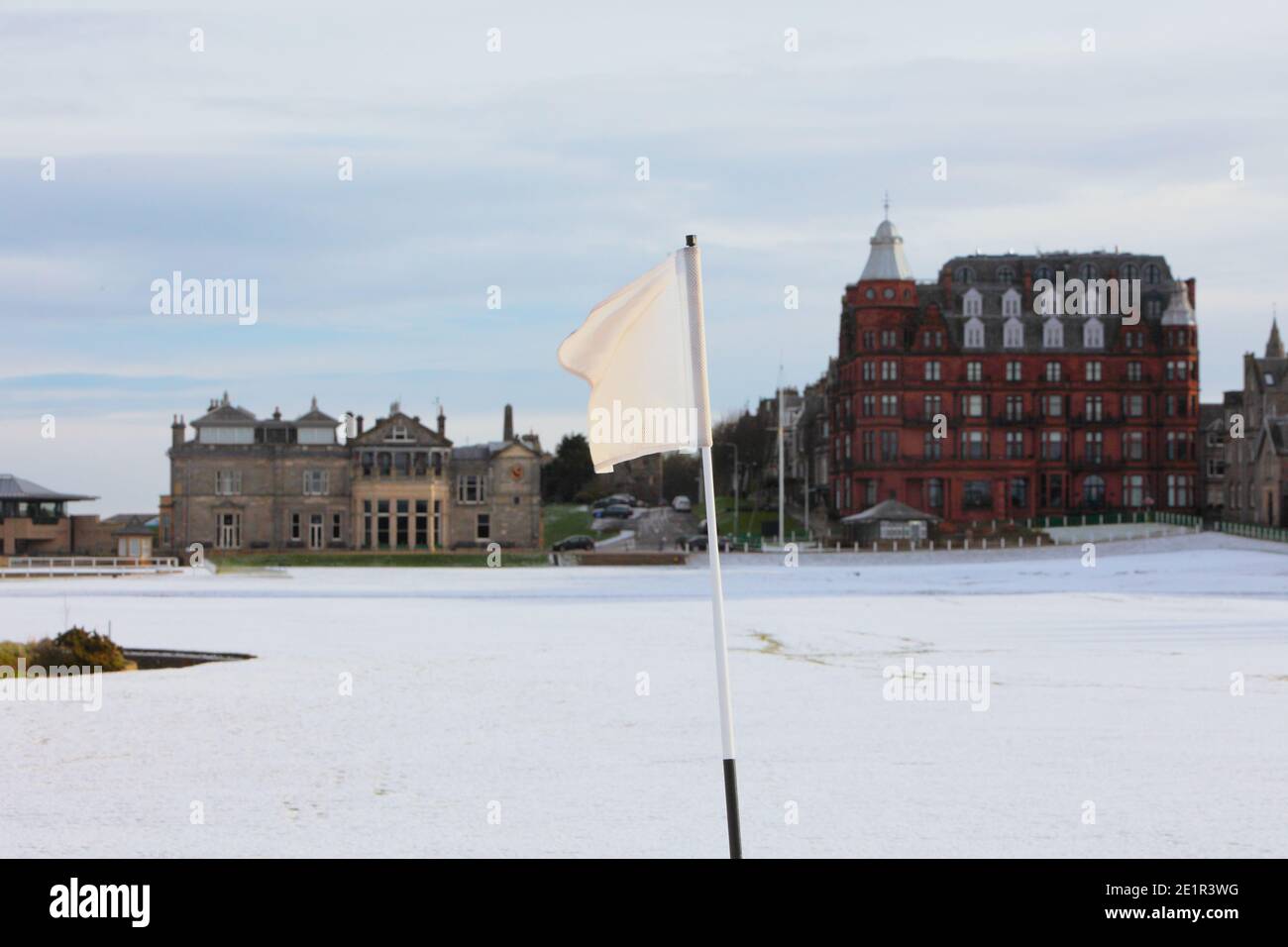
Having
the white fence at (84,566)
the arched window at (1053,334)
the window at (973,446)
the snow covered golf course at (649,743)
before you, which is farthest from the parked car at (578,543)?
the snow covered golf course at (649,743)

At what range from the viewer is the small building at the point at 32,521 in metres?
90.1

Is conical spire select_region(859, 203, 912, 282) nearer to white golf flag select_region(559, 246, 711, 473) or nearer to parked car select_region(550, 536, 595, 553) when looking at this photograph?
parked car select_region(550, 536, 595, 553)

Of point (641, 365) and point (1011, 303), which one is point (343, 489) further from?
point (641, 365)

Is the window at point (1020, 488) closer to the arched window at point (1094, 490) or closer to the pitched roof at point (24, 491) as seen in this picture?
the arched window at point (1094, 490)

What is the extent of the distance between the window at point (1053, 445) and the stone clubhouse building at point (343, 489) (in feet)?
103

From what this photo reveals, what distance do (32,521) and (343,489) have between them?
701 inches

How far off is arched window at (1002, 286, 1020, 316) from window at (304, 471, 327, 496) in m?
43.2

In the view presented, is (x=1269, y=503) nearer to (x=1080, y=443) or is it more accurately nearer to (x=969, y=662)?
(x=1080, y=443)

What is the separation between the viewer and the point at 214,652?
27.2m

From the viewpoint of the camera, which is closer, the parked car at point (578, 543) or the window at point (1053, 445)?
the parked car at point (578, 543)

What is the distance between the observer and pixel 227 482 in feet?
316

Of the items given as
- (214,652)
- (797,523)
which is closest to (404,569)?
(797,523)
